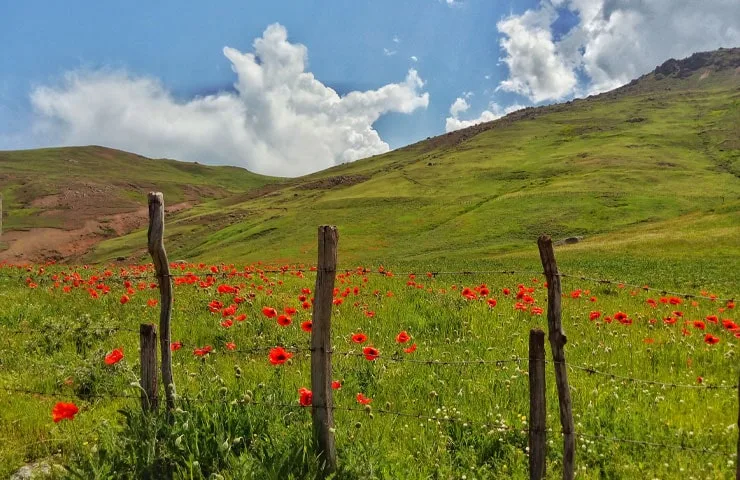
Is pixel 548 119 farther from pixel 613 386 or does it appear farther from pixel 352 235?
pixel 613 386

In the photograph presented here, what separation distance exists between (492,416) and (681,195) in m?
74.6

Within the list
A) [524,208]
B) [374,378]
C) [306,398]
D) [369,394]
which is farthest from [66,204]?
[306,398]

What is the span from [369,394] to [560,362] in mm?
2764

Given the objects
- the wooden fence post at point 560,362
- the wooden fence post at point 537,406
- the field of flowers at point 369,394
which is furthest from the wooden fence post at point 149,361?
the wooden fence post at point 560,362

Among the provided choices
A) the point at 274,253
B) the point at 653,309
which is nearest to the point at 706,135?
the point at 274,253

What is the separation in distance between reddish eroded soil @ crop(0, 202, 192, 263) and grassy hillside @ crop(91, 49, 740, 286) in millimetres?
9509

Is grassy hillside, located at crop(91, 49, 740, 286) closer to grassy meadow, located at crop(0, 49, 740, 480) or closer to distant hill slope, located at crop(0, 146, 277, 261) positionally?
distant hill slope, located at crop(0, 146, 277, 261)

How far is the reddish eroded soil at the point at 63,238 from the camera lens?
274 feet

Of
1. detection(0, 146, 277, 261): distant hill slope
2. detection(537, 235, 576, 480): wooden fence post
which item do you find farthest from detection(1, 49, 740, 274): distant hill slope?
detection(537, 235, 576, 480): wooden fence post

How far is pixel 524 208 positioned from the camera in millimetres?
65375

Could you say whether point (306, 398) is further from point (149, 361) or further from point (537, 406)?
point (537, 406)

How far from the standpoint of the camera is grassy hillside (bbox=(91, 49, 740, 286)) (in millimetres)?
45844

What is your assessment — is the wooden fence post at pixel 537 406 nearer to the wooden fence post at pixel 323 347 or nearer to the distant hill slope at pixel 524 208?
the wooden fence post at pixel 323 347

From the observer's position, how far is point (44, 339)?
317 inches
